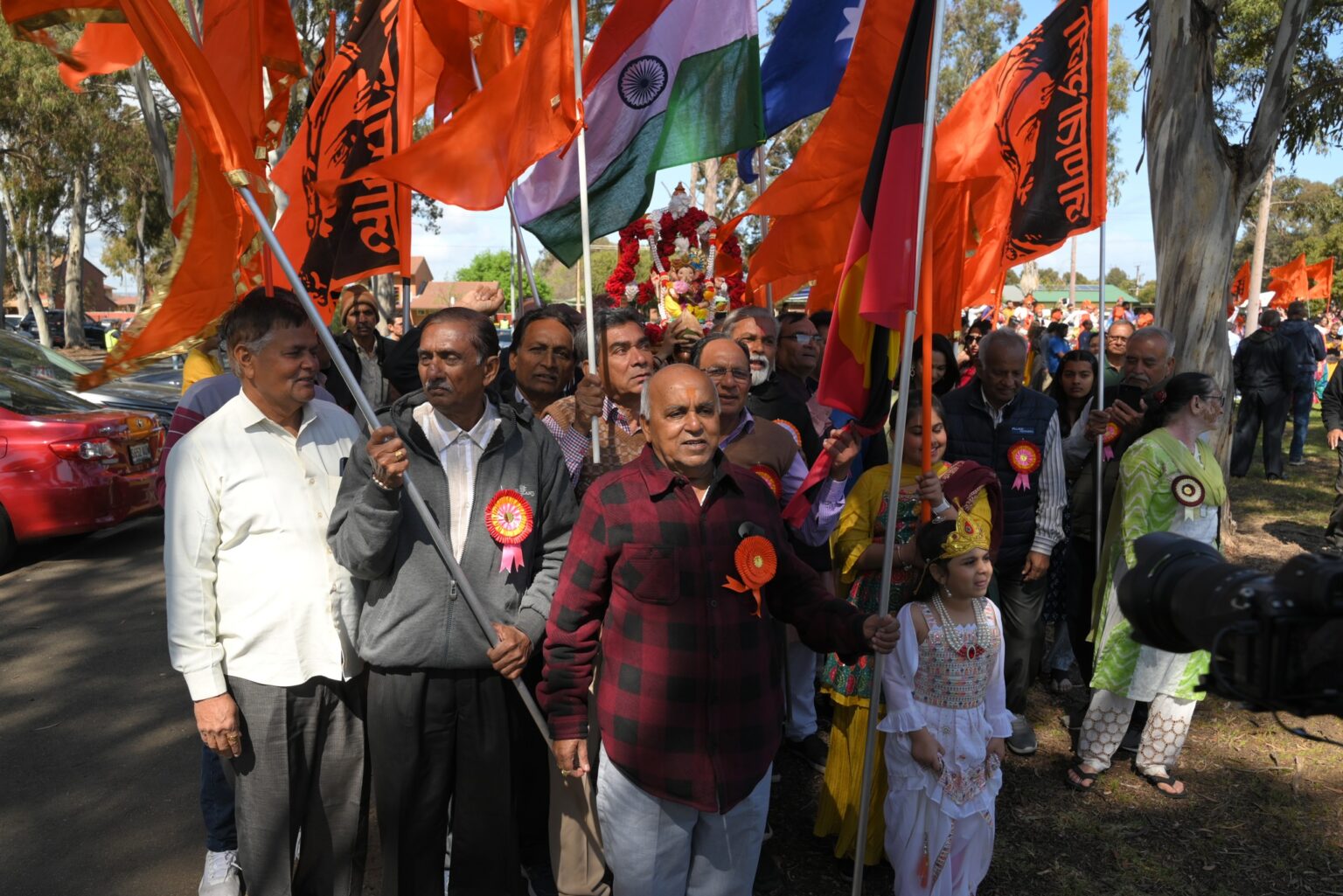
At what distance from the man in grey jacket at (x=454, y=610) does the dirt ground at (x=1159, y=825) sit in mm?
1236

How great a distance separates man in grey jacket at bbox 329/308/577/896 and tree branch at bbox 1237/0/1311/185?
23.6 ft

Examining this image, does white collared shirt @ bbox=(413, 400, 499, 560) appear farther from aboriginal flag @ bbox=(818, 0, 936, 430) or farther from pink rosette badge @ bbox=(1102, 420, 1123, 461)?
pink rosette badge @ bbox=(1102, 420, 1123, 461)

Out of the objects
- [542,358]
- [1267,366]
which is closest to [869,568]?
[542,358]

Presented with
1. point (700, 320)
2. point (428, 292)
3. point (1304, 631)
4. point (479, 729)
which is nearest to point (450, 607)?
point (479, 729)

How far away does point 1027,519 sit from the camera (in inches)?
183

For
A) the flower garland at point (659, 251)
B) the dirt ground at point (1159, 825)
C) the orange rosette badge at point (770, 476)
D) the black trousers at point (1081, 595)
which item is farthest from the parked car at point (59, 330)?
the dirt ground at point (1159, 825)

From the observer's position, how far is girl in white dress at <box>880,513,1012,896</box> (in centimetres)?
320

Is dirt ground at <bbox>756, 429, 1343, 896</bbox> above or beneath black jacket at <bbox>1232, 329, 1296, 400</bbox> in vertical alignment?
beneath

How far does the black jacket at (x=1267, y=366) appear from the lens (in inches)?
485

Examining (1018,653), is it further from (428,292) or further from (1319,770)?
(428,292)

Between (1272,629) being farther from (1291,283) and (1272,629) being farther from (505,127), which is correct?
(1291,283)

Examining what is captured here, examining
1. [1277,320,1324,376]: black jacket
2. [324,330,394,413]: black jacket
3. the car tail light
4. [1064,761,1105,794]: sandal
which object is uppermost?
[1277,320,1324,376]: black jacket

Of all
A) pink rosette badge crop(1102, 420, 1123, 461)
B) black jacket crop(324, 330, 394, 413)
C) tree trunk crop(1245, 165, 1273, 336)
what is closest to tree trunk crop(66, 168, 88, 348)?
black jacket crop(324, 330, 394, 413)

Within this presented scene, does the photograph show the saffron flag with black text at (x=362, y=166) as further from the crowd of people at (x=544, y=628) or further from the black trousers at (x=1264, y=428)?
the black trousers at (x=1264, y=428)
